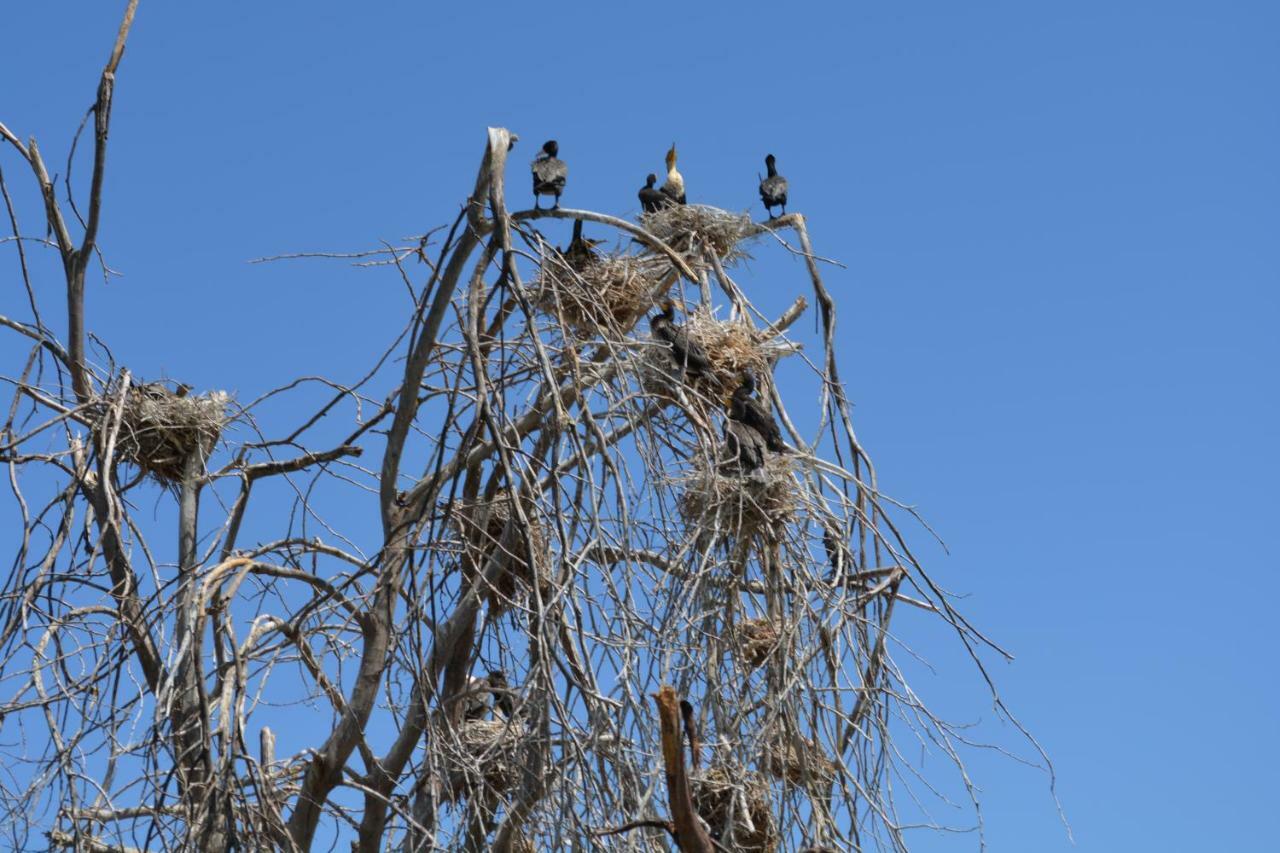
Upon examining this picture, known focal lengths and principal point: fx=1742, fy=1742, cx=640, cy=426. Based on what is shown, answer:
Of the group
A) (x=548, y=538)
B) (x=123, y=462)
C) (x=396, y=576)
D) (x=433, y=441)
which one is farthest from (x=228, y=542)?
(x=548, y=538)

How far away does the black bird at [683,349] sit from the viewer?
5.89 meters

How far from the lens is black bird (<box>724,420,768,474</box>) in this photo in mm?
5206

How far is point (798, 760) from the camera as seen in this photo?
4.56 m

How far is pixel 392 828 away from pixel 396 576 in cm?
83

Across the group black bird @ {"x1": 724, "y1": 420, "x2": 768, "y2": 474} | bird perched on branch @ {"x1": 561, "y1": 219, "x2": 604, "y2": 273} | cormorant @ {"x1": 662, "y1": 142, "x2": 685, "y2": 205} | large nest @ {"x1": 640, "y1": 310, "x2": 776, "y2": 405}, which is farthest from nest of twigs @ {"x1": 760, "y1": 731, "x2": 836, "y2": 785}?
cormorant @ {"x1": 662, "y1": 142, "x2": 685, "y2": 205}

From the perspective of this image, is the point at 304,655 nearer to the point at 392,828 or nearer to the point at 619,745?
the point at 392,828

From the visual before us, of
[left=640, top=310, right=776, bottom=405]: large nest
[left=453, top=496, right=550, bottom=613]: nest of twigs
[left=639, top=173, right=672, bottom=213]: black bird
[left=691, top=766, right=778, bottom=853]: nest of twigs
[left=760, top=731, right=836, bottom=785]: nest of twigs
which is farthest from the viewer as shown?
[left=639, top=173, right=672, bottom=213]: black bird

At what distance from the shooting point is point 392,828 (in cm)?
548

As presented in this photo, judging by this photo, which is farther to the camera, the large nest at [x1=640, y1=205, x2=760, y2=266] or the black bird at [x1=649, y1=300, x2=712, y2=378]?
the large nest at [x1=640, y1=205, x2=760, y2=266]

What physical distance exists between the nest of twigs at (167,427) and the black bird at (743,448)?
2.43 meters

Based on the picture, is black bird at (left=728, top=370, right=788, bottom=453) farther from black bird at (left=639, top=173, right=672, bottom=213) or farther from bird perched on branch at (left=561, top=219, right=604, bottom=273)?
black bird at (left=639, top=173, right=672, bottom=213)

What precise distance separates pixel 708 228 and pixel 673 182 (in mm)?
3314

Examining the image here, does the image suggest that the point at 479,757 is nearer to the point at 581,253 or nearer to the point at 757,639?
the point at 757,639

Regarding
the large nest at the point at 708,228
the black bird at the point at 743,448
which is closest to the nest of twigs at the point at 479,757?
the black bird at the point at 743,448
